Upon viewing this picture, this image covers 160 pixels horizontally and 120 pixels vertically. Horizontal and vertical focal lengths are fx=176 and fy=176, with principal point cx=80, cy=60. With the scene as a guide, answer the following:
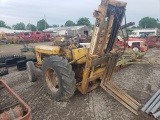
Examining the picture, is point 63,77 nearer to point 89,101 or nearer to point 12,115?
point 89,101

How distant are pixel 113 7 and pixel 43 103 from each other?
2856 millimetres

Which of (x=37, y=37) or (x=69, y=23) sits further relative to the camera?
(x=69, y=23)

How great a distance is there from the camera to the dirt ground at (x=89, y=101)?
3.83 metres

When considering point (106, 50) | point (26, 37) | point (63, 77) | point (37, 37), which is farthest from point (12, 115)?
point (37, 37)

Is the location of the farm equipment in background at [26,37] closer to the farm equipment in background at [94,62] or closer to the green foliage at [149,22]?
the farm equipment in background at [94,62]

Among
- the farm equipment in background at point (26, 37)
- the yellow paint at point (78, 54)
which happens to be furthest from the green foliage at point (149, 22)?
the yellow paint at point (78, 54)

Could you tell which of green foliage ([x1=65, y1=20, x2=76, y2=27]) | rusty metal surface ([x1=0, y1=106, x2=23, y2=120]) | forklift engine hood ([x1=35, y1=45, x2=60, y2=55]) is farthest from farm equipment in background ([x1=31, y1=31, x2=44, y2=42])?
green foliage ([x1=65, y1=20, x2=76, y2=27])

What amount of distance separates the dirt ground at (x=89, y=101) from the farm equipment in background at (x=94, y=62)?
0.66ft

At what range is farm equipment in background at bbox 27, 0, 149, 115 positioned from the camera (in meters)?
3.92

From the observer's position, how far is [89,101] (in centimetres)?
448

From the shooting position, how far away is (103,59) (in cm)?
438

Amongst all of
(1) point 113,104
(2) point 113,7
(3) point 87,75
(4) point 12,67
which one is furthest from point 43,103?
(4) point 12,67

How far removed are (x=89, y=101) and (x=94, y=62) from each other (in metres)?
1.05

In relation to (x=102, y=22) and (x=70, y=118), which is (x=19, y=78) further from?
(x=102, y=22)
